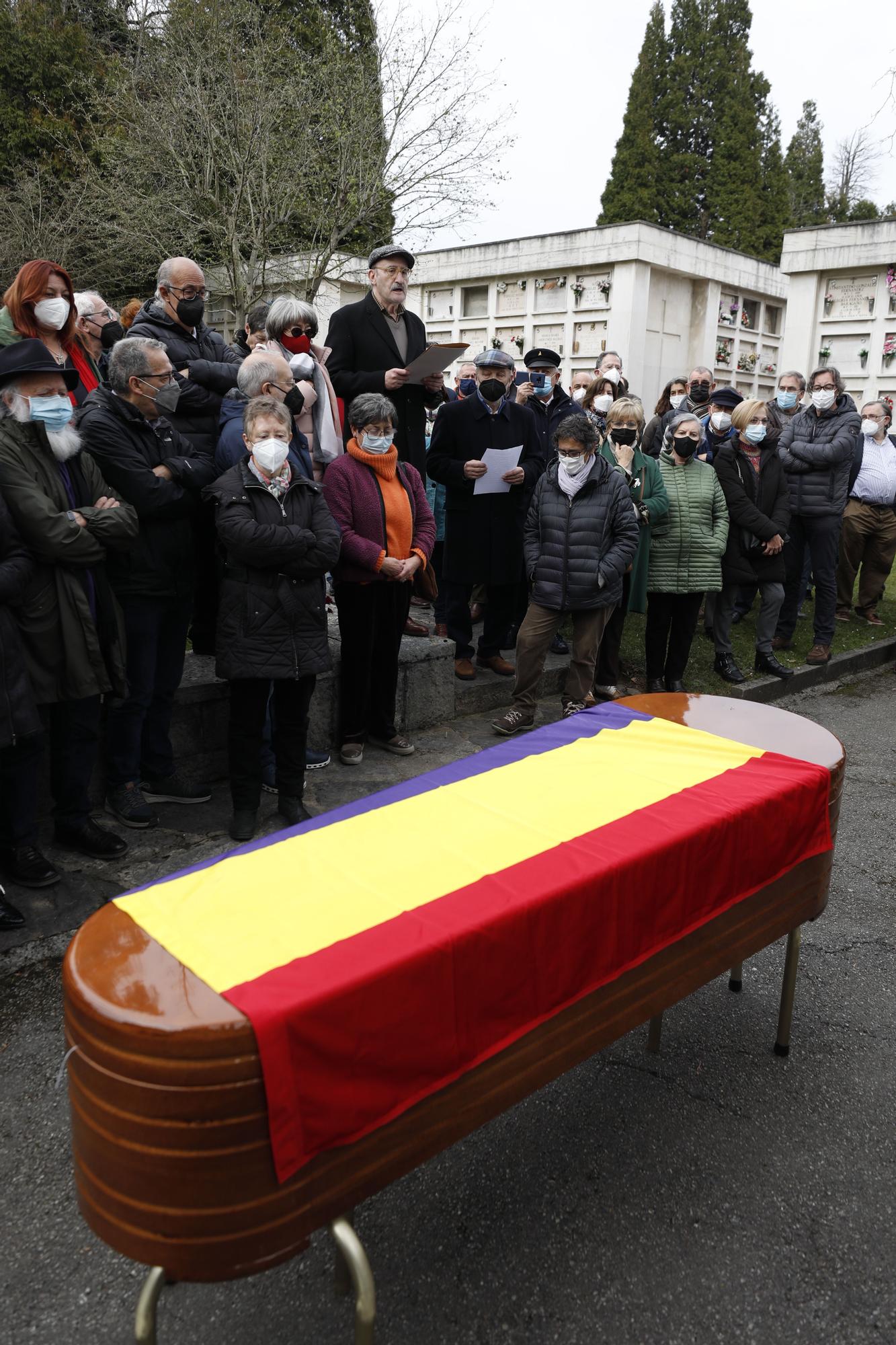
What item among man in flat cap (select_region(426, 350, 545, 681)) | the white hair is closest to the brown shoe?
man in flat cap (select_region(426, 350, 545, 681))

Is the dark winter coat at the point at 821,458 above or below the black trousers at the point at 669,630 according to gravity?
above

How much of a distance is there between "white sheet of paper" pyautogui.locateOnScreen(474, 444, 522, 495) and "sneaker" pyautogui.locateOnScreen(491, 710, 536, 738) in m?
1.49

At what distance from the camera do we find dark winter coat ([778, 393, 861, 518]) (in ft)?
26.6

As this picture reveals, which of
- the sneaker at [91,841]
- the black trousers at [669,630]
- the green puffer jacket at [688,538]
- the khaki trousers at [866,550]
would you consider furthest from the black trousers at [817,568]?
the sneaker at [91,841]

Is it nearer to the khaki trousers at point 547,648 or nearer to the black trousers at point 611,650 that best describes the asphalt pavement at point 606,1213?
the khaki trousers at point 547,648

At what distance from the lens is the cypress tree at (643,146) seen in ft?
129

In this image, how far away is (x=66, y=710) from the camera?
12.8 ft

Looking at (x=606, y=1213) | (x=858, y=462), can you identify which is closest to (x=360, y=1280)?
(x=606, y=1213)

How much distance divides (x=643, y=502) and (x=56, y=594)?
4.13m

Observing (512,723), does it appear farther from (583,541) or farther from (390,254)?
(390,254)

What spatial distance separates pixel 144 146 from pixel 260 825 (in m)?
A: 14.4

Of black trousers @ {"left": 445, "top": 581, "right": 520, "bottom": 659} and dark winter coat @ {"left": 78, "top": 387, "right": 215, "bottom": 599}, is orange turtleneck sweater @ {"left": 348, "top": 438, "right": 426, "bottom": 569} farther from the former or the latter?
Result: black trousers @ {"left": 445, "top": 581, "right": 520, "bottom": 659}

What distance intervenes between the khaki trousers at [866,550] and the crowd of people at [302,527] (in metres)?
1.21

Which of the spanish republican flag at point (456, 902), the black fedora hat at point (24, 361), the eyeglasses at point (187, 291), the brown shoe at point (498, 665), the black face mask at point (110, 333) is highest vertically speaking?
the eyeglasses at point (187, 291)
